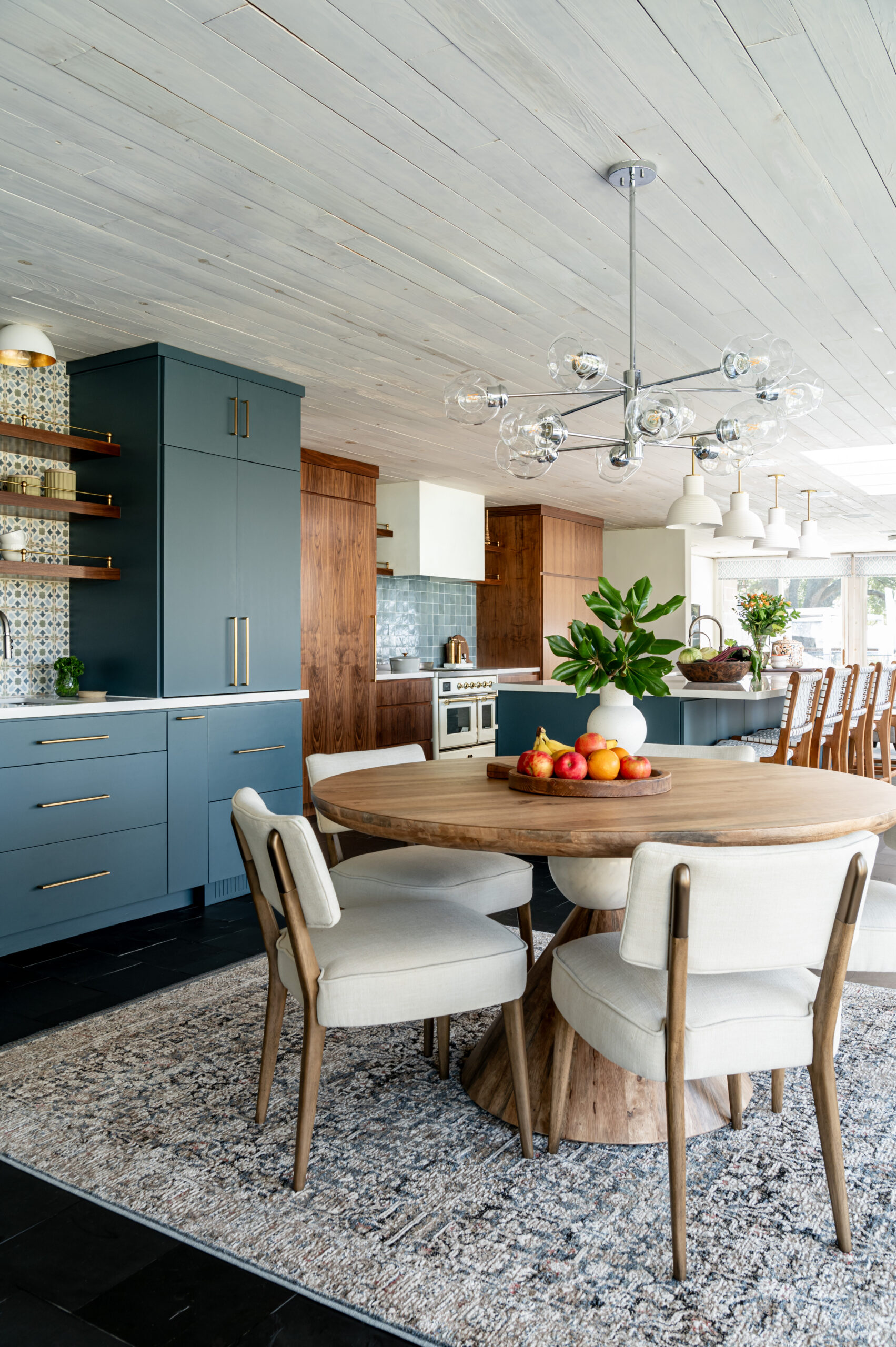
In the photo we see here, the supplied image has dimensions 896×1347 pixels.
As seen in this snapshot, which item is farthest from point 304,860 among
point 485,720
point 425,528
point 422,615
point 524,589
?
point 524,589

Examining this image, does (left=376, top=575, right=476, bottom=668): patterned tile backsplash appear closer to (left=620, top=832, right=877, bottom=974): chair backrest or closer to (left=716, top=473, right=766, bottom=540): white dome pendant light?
(left=716, top=473, right=766, bottom=540): white dome pendant light

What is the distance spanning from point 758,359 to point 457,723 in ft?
15.8

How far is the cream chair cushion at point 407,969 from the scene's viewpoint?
1777mm

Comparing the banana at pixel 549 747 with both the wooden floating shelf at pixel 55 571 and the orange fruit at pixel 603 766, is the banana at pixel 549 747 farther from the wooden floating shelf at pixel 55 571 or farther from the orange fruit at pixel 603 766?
the wooden floating shelf at pixel 55 571

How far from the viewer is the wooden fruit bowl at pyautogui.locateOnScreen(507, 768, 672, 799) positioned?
213 centimetres

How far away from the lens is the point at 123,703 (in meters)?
3.58

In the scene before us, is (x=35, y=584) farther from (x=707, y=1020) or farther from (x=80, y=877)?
(x=707, y=1020)

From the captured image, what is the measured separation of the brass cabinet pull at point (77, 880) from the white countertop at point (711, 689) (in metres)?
2.35

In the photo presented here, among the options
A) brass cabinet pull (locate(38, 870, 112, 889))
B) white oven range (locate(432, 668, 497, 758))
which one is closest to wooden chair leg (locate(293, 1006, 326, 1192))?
brass cabinet pull (locate(38, 870, 112, 889))

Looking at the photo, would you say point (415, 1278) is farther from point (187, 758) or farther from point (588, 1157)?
point (187, 758)

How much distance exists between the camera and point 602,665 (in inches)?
97.8

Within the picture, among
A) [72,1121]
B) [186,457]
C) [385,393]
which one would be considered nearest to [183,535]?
[186,457]

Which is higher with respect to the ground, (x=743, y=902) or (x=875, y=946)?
(x=743, y=902)

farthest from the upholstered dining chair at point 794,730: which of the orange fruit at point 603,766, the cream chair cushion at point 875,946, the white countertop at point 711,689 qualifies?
the cream chair cushion at point 875,946
